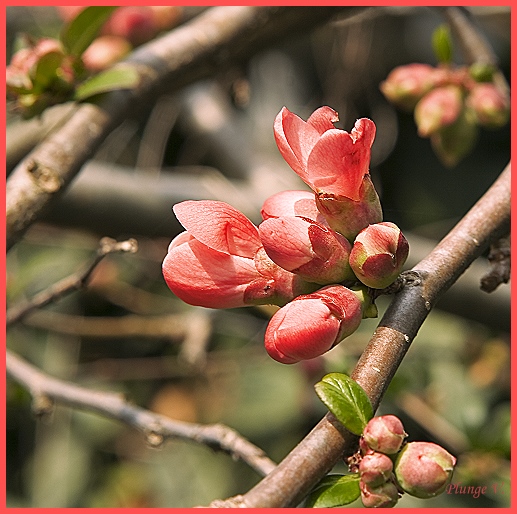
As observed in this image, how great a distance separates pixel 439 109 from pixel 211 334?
111 cm

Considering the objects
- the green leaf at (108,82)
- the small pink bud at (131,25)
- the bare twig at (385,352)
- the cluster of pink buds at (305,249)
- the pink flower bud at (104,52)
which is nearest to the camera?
the bare twig at (385,352)

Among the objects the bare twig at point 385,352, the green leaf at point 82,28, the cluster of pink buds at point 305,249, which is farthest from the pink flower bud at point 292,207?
the green leaf at point 82,28

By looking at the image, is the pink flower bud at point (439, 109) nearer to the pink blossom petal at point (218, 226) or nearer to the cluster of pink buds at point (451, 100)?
the cluster of pink buds at point (451, 100)

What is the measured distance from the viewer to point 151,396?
2340mm

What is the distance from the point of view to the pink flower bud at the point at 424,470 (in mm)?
616

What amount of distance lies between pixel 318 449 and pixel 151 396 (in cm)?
181

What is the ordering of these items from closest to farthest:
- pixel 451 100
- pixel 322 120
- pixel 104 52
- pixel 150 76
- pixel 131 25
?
pixel 322 120 < pixel 150 76 < pixel 451 100 < pixel 104 52 < pixel 131 25

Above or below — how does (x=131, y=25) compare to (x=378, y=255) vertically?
below

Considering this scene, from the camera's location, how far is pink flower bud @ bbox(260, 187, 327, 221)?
0.74m

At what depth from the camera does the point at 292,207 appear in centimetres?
75

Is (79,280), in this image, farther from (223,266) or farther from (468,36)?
(468,36)

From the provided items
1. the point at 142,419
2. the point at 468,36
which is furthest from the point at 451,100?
the point at 142,419

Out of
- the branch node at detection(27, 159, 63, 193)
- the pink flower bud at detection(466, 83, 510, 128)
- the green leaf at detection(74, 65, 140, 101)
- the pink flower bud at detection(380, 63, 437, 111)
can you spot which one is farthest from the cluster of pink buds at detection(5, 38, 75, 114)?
the pink flower bud at detection(466, 83, 510, 128)

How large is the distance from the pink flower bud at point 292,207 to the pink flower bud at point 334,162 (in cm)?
3
